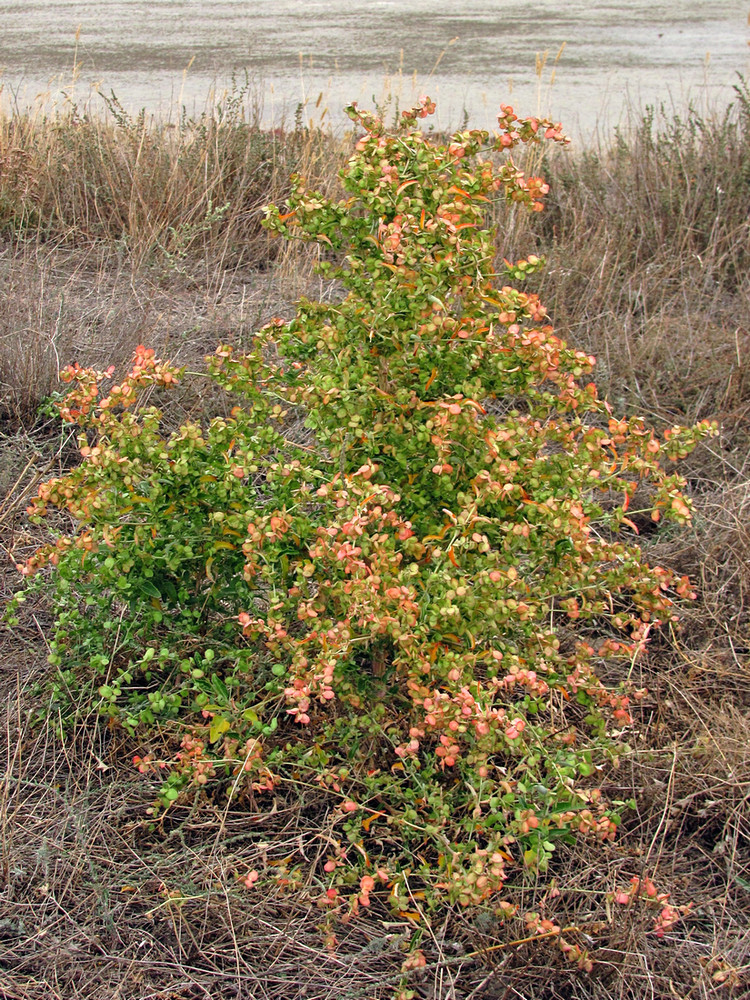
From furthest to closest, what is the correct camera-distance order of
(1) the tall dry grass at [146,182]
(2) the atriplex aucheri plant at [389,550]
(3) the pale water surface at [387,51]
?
(3) the pale water surface at [387,51]
(1) the tall dry grass at [146,182]
(2) the atriplex aucheri plant at [389,550]

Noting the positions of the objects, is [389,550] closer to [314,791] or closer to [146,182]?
[314,791]

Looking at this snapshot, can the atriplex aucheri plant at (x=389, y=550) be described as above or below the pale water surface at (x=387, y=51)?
below

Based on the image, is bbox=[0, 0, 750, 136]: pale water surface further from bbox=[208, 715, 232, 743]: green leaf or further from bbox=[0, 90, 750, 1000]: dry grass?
bbox=[208, 715, 232, 743]: green leaf

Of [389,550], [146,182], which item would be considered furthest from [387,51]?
[389,550]

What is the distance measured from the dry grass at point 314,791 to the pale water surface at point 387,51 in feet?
7.48

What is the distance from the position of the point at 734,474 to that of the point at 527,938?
1.92 metres

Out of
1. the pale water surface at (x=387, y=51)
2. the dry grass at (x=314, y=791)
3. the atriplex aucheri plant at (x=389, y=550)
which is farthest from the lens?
the pale water surface at (x=387, y=51)

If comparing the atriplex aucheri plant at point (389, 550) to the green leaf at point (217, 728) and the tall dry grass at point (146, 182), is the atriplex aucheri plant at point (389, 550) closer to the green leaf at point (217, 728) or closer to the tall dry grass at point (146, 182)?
the green leaf at point (217, 728)

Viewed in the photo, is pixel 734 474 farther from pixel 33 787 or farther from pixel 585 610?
pixel 33 787

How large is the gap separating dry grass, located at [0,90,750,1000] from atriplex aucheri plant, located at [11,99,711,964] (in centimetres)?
9

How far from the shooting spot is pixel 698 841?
211cm

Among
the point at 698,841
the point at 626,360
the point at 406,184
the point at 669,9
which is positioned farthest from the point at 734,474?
the point at 669,9

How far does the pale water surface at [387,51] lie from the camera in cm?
766

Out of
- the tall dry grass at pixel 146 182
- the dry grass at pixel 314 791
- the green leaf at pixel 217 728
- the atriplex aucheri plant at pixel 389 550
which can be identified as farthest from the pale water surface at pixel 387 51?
the green leaf at pixel 217 728
